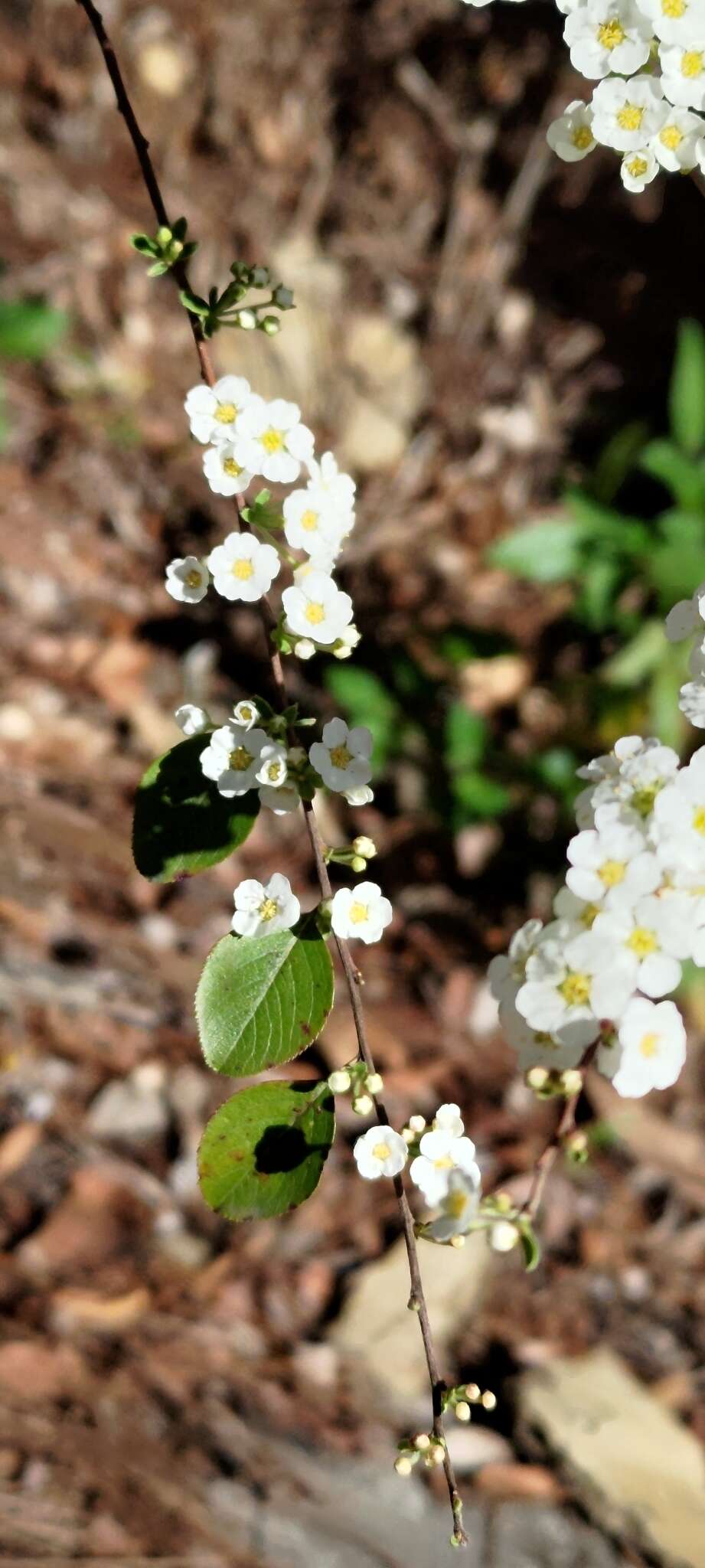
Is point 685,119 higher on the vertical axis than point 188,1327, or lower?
higher

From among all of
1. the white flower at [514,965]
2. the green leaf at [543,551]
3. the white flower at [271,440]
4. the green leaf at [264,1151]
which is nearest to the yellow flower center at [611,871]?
the white flower at [514,965]

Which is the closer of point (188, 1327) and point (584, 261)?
point (188, 1327)

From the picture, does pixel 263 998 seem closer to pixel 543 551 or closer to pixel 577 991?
pixel 577 991

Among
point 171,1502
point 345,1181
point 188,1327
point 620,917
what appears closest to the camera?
point 620,917

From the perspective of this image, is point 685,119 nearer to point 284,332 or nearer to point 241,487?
point 241,487

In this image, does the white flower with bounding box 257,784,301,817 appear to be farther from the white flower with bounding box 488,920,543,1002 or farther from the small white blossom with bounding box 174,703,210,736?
the white flower with bounding box 488,920,543,1002

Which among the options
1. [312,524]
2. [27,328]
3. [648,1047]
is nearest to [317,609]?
[312,524]

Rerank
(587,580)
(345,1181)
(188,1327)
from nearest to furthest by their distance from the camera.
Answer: (188,1327) → (345,1181) → (587,580)

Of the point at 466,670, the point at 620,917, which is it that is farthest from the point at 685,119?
the point at 466,670
